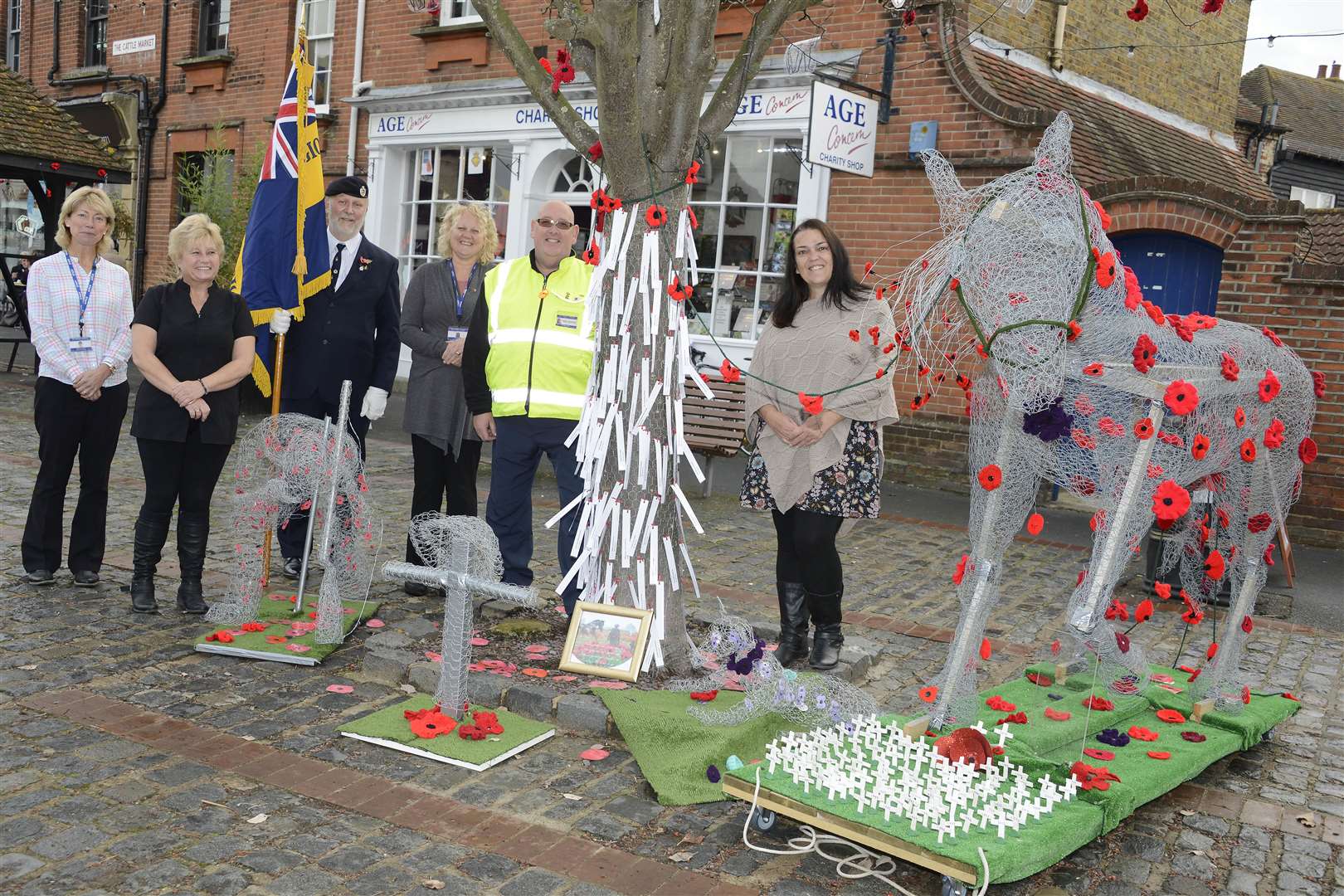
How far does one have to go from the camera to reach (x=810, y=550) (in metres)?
4.77

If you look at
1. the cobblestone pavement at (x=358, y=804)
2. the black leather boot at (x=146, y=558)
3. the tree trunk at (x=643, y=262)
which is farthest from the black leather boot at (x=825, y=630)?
the black leather boot at (x=146, y=558)

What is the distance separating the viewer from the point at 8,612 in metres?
5.21

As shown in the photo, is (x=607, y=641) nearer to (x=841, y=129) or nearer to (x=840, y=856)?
(x=840, y=856)

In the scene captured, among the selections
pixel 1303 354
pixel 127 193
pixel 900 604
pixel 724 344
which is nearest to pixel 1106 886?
pixel 900 604

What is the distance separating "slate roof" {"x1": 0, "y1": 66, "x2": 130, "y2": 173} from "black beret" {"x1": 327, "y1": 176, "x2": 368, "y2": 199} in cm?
917

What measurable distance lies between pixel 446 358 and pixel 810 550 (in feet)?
6.83

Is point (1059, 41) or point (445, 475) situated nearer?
point (445, 475)

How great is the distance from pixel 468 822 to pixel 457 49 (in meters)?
12.0

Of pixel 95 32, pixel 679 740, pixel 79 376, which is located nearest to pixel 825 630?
pixel 679 740

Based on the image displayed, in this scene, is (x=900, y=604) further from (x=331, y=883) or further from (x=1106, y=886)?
(x=331, y=883)

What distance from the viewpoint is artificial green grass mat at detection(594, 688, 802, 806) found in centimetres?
370

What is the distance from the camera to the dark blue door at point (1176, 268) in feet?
30.5

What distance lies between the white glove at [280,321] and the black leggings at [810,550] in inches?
101

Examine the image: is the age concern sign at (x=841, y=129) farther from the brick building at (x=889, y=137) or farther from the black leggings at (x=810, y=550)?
the black leggings at (x=810, y=550)
